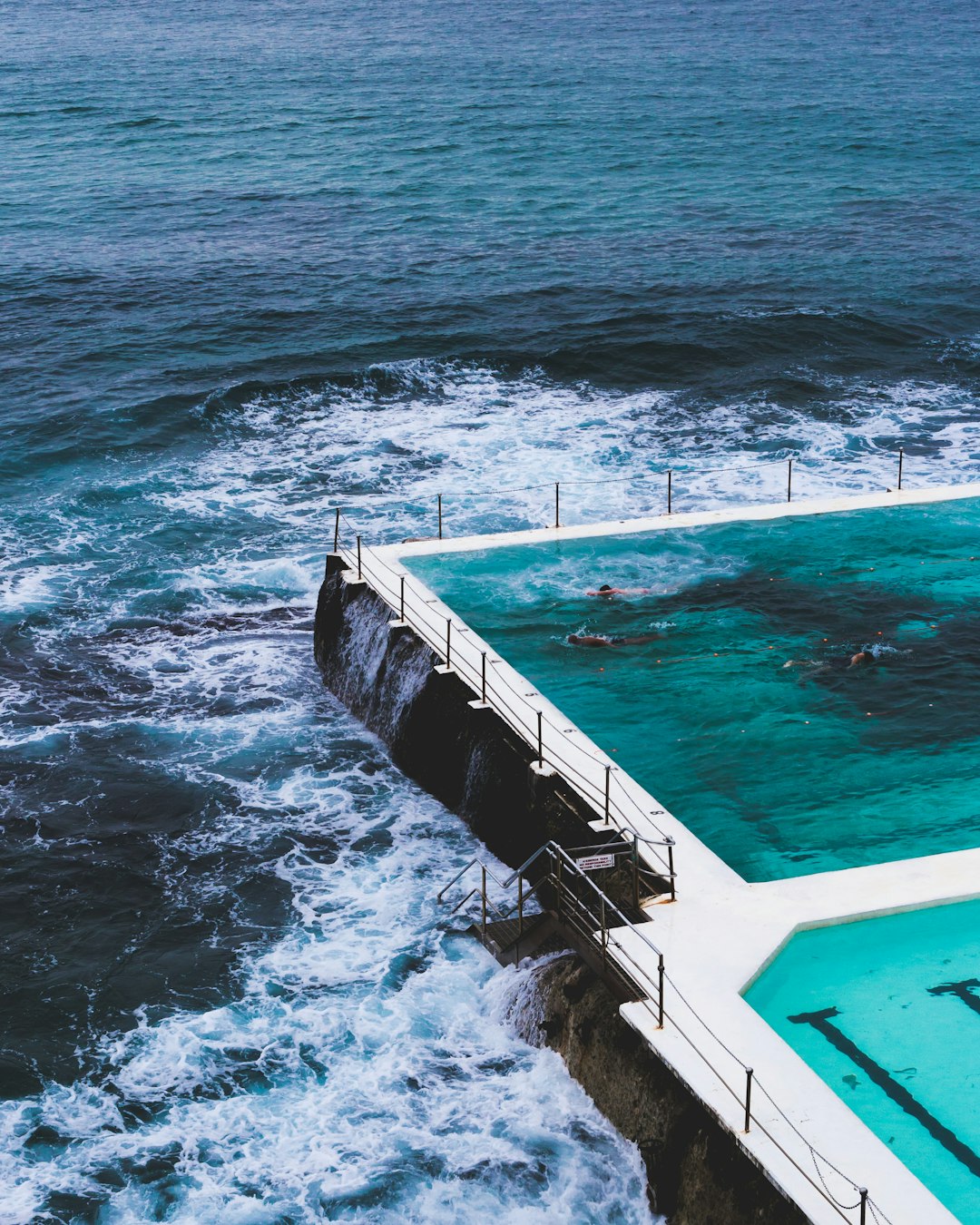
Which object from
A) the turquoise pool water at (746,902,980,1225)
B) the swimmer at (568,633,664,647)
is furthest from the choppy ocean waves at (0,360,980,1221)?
the swimmer at (568,633,664,647)

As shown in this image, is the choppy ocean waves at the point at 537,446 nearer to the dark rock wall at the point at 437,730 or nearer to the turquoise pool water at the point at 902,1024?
the dark rock wall at the point at 437,730

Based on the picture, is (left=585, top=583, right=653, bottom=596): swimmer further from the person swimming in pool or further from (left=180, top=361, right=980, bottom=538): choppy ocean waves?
(left=180, top=361, right=980, bottom=538): choppy ocean waves

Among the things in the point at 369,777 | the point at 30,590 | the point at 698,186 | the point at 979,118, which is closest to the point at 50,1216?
the point at 369,777

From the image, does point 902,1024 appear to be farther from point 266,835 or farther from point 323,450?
point 323,450

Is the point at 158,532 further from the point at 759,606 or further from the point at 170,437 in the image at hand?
the point at 759,606

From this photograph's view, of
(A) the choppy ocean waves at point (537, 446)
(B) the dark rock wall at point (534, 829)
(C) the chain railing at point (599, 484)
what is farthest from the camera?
(A) the choppy ocean waves at point (537, 446)

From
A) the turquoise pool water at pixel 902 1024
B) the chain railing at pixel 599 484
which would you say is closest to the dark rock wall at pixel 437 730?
the turquoise pool water at pixel 902 1024

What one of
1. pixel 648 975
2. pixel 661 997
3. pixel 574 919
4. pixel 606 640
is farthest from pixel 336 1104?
pixel 606 640
